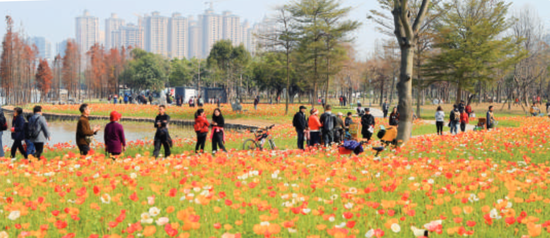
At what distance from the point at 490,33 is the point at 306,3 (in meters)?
16.7

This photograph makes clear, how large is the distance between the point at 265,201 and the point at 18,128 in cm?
974

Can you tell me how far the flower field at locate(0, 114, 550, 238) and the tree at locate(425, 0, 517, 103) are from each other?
31612 mm

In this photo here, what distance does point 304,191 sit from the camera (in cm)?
513

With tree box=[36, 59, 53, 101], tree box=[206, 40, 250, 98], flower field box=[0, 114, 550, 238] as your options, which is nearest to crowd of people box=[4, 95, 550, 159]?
flower field box=[0, 114, 550, 238]

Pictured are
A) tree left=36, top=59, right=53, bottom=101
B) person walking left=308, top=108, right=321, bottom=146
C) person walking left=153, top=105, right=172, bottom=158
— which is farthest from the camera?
tree left=36, top=59, right=53, bottom=101

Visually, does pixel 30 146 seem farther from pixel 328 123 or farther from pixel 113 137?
pixel 328 123

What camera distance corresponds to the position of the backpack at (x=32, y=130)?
10328mm

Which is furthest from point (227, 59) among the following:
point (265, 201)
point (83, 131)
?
point (265, 201)

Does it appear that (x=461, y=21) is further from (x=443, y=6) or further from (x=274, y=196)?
(x=274, y=196)

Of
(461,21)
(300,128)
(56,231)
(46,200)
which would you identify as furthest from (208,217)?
(461,21)

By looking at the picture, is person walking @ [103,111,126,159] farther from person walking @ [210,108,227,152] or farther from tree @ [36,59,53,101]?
tree @ [36,59,53,101]

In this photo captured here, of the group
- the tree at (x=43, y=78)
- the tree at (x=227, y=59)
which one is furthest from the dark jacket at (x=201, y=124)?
the tree at (x=43, y=78)

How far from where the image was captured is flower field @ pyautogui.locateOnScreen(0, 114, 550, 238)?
3656 millimetres

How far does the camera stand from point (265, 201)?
412cm
